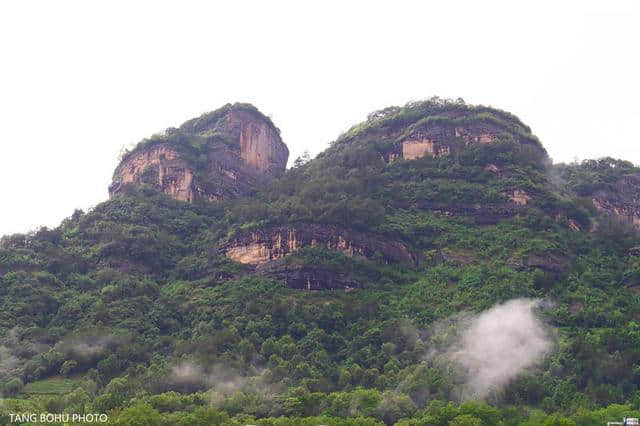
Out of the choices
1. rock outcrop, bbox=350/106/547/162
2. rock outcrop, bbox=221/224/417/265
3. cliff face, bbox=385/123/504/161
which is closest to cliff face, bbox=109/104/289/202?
rock outcrop, bbox=350/106/547/162

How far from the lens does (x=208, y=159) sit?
118562 millimetres

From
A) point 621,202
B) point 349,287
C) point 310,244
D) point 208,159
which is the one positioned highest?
point 208,159

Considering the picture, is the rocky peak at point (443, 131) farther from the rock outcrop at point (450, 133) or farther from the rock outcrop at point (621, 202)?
the rock outcrop at point (621, 202)

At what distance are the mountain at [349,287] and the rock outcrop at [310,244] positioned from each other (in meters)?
0.20

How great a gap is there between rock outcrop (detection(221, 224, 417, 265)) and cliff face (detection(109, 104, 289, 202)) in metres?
25.4

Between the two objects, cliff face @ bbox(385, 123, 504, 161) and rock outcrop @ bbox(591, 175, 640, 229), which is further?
cliff face @ bbox(385, 123, 504, 161)

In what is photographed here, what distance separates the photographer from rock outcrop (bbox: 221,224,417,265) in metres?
88.9

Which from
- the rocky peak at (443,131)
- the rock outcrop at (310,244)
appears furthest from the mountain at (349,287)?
the rocky peak at (443,131)

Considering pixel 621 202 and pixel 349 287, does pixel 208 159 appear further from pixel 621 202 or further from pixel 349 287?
pixel 621 202

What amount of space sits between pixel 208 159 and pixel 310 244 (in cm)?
3488

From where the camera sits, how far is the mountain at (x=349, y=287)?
207 feet

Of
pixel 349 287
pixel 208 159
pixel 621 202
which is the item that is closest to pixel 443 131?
pixel 621 202

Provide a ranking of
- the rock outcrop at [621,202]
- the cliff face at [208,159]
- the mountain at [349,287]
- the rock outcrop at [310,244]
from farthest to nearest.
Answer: the cliff face at [208,159] < the rock outcrop at [621,202] < the rock outcrop at [310,244] < the mountain at [349,287]

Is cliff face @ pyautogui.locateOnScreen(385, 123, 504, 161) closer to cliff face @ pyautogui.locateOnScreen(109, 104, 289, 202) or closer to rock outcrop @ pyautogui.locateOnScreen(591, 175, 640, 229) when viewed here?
rock outcrop @ pyautogui.locateOnScreen(591, 175, 640, 229)
